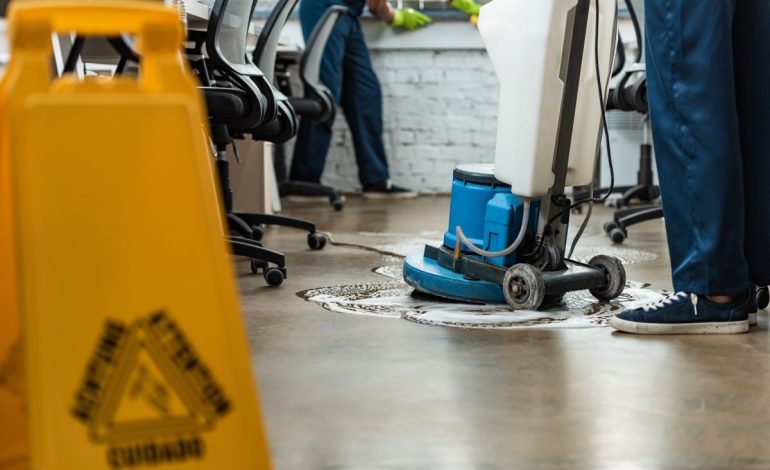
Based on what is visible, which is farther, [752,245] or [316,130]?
[316,130]

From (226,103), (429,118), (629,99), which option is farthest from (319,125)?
(226,103)

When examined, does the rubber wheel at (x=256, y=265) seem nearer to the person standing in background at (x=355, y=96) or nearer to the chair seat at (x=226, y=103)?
the chair seat at (x=226, y=103)

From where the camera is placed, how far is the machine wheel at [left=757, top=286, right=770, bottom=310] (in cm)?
213

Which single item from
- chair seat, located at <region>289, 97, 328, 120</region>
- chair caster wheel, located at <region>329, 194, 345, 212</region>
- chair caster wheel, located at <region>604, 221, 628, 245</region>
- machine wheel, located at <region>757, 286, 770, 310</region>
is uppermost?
chair seat, located at <region>289, 97, 328, 120</region>

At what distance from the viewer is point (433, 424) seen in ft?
4.30

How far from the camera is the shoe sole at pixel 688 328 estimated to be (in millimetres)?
1854

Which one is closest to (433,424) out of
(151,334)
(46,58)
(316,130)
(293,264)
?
(151,334)

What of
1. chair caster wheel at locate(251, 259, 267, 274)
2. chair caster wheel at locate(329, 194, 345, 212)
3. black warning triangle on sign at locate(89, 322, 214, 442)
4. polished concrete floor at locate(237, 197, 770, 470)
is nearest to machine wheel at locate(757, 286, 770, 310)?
polished concrete floor at locate(237, 197, 770, 470)

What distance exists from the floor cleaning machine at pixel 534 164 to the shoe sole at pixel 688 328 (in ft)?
0.74

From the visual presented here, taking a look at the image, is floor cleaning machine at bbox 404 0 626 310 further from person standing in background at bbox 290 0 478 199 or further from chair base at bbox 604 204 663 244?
person standing in background at bbox 290 0 478 199

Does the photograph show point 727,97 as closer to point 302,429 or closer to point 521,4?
point 521,4

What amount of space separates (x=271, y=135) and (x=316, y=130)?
2030 millimetres

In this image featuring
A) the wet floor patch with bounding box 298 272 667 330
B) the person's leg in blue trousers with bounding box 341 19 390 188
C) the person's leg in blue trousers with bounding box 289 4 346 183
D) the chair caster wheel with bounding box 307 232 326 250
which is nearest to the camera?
the wet floor patch with bounding box 298 272 667 330

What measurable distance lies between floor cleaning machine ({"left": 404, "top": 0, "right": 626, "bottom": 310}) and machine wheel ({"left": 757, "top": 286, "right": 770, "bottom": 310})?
28cm
